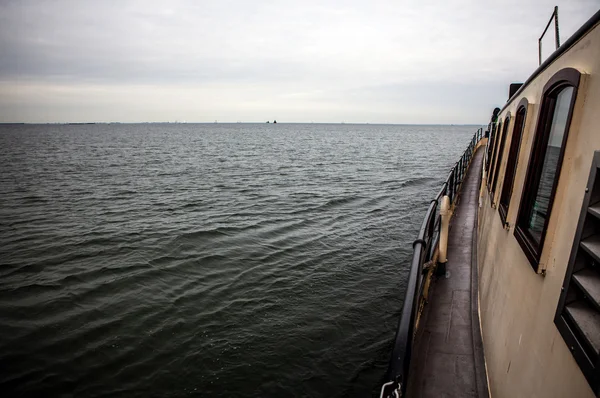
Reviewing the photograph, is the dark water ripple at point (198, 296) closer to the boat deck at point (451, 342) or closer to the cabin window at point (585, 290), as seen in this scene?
the boat deck at point (451, 342)

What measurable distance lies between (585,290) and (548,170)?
5.60ft

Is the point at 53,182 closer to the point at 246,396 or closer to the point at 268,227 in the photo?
the point at 268,227

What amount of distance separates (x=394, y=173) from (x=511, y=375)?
2659 centimetres

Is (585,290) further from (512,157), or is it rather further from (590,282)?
(512,157)

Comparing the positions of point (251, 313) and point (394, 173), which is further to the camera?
point (394, 173)

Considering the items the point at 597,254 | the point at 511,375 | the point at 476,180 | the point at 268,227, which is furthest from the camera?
the point at 476,180

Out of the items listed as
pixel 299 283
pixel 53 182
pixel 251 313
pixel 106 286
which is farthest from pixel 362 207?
pixel 53 182

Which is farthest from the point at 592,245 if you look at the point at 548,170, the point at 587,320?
the point at 548,170

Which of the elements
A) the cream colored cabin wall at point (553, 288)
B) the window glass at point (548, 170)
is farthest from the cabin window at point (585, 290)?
the window glass at point (548, 170)

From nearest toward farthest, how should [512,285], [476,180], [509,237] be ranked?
[512,285]
[509,237]
[476,180]

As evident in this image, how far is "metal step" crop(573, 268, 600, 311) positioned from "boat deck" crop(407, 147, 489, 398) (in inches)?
90.2

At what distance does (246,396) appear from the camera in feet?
17.3

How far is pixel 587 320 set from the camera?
5.11ft

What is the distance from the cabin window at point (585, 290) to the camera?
1451 mm
